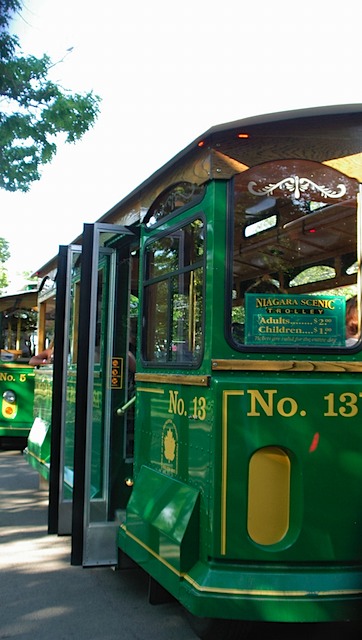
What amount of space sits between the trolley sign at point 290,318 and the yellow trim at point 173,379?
Result: 29 cm

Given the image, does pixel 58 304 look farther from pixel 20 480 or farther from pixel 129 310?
pixel 20 480

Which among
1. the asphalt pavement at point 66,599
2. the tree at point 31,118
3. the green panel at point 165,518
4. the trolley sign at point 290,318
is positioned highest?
the tree at point 31,118

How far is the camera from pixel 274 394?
3.25 meters

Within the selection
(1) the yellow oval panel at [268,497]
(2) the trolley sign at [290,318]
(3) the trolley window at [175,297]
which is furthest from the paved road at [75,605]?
(2) the trolley sign at [290,318]

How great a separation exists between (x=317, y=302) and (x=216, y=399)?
68 centimetres

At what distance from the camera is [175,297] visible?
3918mm

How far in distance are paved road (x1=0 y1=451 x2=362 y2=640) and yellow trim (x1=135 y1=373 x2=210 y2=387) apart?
1.35 meters

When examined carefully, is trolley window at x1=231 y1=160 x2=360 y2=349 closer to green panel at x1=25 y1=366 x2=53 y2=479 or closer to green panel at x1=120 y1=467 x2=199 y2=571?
green panel at x1=120 y1=467 x2=199 y2=571

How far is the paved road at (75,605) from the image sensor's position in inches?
148

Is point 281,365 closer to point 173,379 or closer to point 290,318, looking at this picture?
point 290,318

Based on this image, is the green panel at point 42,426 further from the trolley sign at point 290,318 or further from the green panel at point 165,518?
the trolley sign at point 290,318

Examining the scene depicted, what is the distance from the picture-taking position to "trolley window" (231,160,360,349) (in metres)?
3.37

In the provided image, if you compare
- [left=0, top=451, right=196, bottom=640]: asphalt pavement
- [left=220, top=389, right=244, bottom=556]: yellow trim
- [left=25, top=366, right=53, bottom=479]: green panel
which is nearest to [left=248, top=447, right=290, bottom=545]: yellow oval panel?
[left=220, top=389, right=244, bottom=556]: yellow trim

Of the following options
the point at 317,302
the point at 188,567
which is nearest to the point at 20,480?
the point at 188,567
